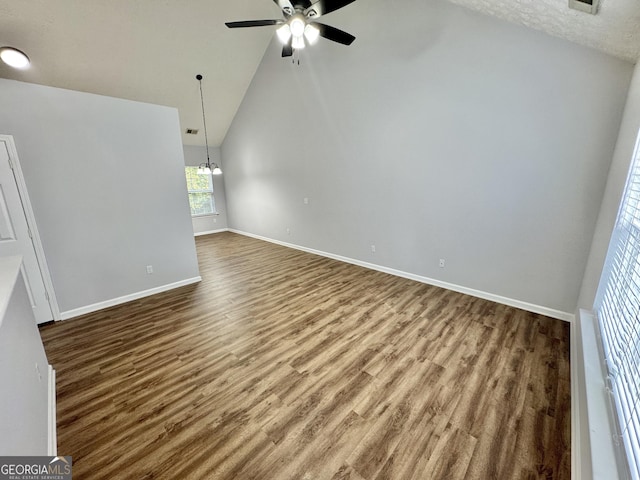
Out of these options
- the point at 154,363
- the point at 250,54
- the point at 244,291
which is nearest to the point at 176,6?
the point at 250,54

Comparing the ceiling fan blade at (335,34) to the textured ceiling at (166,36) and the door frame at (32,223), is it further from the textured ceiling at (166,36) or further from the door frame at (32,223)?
the door frame at (32,223)

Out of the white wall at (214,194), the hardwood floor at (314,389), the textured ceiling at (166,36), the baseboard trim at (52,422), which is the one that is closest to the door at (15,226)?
the hardwood floor at (314,389)

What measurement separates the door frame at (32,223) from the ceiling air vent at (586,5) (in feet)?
16.1

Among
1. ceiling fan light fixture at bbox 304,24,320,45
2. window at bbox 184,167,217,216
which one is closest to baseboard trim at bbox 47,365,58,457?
ceiling fan light fixture at bbox 304,24,320,45

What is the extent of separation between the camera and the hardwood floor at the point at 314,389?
1504 millimetres

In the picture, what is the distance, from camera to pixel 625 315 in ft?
4.76

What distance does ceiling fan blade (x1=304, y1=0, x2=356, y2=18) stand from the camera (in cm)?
213

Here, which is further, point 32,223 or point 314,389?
point 32,223

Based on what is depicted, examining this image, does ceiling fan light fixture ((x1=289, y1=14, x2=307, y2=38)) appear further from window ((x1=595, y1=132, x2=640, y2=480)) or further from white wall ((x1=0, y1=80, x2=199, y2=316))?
window ((x1=595, y1=132, x2=640, y2=480))

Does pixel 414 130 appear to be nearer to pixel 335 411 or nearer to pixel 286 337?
pixel 286 337

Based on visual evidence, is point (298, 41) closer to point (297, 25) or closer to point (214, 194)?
point (297, 25)

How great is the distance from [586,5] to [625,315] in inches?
76.5

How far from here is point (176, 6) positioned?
3.32 meters

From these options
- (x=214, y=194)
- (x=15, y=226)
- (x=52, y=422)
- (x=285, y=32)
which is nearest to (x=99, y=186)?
(x=15, y=226)
